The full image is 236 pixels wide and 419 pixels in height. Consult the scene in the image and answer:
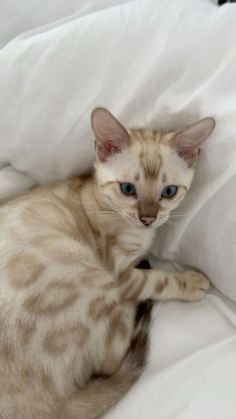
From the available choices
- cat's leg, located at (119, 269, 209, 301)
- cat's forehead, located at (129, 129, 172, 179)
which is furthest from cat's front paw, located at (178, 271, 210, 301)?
cat's forehead, located at (129, 129, 172, 179)

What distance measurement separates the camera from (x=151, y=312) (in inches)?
49.1

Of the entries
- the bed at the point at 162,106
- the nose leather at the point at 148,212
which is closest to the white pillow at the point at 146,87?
the bed at the point at 162,106

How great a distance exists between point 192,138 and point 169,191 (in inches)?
6.1

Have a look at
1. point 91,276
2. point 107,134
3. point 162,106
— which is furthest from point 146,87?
point 91,276

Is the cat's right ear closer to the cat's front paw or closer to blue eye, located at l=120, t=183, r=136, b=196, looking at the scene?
blue eye, located at l=120, t=183, r=136, b=196

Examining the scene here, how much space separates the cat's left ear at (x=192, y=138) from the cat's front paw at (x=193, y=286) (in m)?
0.32

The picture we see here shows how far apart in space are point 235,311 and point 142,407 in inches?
14.0

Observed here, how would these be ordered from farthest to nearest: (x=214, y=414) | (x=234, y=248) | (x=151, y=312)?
(x=151, y=312), (x=234, y=248), (x=214, y=414)

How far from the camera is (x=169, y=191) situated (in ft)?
3.95

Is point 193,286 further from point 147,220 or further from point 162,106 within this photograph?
point 162,106

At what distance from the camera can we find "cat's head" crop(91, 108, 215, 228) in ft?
3.85

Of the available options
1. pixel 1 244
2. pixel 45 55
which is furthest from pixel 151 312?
pixel 45 55

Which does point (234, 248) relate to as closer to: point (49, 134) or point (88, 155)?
point (88, 155)

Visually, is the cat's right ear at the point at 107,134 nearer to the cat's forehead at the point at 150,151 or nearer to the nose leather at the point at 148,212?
the cat's forehead at the point at 150,151
